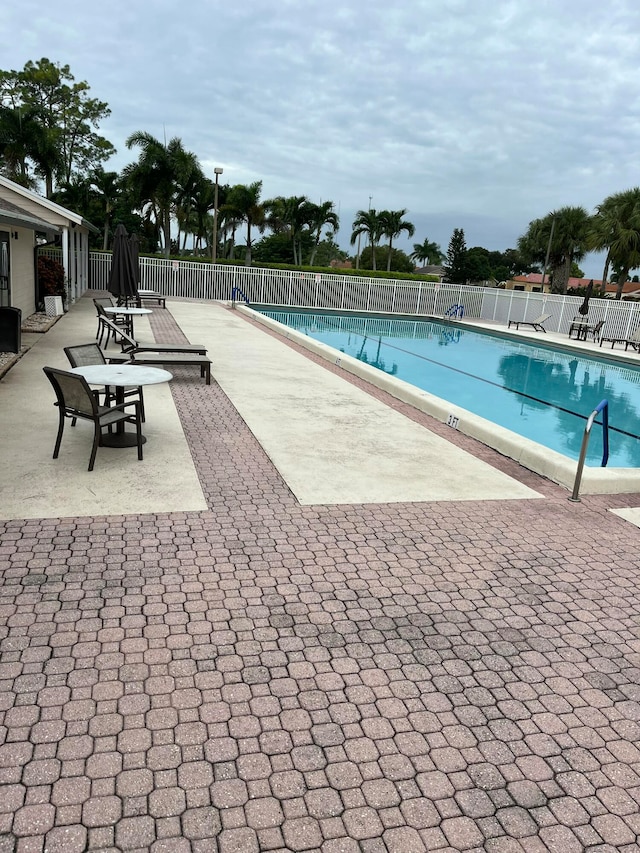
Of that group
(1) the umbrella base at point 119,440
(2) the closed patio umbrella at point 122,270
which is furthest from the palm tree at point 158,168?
(1) the umbrella base at point 119,440

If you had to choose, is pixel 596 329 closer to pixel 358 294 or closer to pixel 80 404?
pixel 358 294

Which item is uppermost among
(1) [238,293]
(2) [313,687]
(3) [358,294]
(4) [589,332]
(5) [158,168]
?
(5) [158,168]

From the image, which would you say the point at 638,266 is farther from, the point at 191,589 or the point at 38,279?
the point at 191,589

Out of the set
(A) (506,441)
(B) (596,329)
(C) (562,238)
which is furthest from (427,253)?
(A) (506,441)

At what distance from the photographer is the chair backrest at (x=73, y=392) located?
5.34 metres

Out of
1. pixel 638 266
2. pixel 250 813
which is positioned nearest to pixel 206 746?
pixel 250 813

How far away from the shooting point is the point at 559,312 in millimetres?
26578

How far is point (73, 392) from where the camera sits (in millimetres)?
5570

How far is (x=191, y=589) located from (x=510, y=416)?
9623 mm

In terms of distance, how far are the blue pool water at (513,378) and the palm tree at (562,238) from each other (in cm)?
3175

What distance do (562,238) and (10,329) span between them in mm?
51527

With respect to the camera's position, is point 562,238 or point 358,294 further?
point 562,238

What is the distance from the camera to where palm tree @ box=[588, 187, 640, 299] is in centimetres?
3834

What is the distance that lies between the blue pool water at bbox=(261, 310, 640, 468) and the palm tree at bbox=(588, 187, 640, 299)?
19.7m
